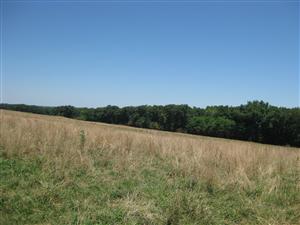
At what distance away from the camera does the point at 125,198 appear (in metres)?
6.10

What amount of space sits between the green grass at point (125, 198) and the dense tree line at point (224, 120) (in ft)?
170

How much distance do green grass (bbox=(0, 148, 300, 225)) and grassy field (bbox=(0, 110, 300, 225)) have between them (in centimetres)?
1

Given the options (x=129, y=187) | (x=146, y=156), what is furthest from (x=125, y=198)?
(x=146, y=156)

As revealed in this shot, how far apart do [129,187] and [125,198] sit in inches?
26.9

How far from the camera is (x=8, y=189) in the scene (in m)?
6.00

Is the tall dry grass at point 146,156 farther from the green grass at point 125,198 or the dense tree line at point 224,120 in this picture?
the dense tree line at point 224,120

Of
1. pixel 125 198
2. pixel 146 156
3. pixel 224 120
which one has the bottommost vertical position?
pixel 125 198

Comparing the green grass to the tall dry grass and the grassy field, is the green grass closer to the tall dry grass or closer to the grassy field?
the grassy field

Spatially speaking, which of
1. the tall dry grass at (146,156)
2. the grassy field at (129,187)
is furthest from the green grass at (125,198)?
the tall dry grass at (146,156)

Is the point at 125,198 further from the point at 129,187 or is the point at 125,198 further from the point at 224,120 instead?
the point at 224,120

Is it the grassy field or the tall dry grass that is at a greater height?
the tall dry grass

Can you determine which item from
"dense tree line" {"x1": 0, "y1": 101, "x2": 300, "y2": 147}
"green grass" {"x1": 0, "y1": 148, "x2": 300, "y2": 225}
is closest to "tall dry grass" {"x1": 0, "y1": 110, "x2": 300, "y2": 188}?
"green grass" {"x1": 0, "y1": 148, "x2": 300, "y2": 225}

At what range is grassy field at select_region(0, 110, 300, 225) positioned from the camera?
540 cm

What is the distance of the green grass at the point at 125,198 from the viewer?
5.29 meters
